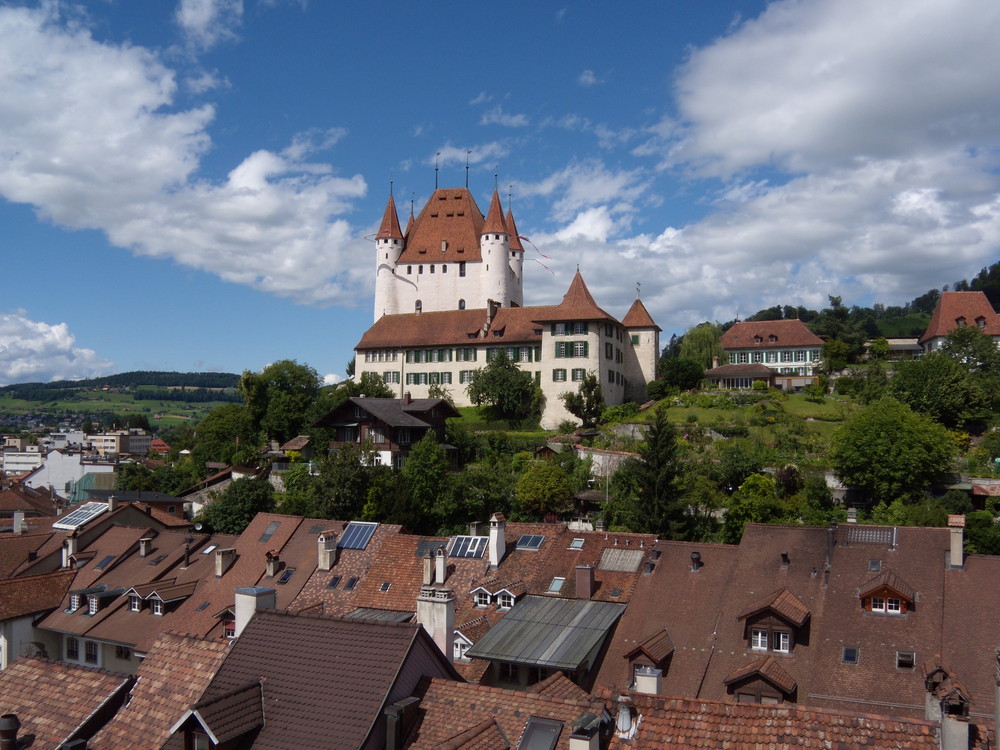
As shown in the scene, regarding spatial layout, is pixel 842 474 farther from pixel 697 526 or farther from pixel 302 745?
pixel 302 745

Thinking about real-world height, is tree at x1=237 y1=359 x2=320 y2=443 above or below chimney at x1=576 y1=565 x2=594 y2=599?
above

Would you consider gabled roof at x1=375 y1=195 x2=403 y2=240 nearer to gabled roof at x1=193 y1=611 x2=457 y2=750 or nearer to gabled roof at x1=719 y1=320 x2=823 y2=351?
gabled roof at x1=719 y1=320 x2=823 y2=351

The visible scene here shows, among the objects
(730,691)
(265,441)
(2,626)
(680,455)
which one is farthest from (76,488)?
(730,691)

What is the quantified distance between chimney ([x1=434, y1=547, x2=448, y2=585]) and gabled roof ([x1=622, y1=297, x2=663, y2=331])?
4615cm

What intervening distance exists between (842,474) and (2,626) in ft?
126

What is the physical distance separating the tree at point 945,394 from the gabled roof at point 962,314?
22.6 m

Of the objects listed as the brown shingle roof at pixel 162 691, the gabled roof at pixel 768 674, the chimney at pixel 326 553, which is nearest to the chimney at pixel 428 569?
the chimney at pixel 326 553

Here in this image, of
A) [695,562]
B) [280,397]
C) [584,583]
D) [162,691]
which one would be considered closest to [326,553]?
[584,583]

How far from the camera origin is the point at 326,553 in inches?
1431

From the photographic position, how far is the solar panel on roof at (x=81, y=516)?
4425cm

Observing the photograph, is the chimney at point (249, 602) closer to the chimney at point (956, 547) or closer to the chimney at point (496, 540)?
the chimney at point (496, 540)

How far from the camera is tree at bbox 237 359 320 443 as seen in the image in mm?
70300

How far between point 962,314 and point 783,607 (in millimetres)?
60589

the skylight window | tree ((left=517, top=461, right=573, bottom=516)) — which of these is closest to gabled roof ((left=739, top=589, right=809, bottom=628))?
tree ((left=517, top=461, right=573, bottom=516))
